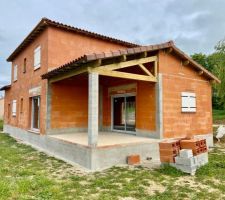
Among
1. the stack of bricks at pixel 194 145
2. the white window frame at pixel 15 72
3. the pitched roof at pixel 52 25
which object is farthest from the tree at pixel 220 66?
the white window frame at pixel 15 72

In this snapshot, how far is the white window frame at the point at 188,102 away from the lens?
1245cm

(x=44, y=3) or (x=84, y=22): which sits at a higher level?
(x=84, y=22)

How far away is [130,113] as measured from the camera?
13414mm

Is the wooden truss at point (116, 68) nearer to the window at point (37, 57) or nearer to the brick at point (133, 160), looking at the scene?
the brick at point (133, 160)

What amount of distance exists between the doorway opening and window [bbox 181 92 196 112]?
2.66 m

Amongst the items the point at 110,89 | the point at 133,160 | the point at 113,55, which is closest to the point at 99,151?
the point at 133,160

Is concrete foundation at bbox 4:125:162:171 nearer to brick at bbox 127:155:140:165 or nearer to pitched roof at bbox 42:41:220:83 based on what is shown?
brick at bbox 127:155:140:165

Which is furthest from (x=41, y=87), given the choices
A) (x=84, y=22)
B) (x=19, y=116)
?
(x=84, y=22)

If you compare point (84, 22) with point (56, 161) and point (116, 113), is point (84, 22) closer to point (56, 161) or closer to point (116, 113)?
point (116, 113)

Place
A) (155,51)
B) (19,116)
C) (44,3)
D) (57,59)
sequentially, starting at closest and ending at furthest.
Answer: (155,51), (57,59), (44,3), (19,116)

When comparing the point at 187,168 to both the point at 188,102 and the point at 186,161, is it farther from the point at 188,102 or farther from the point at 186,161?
the point at 188,102

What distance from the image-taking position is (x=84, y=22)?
23.6 m

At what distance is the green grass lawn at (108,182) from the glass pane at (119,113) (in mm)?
5880

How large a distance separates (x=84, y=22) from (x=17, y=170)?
1863cm
